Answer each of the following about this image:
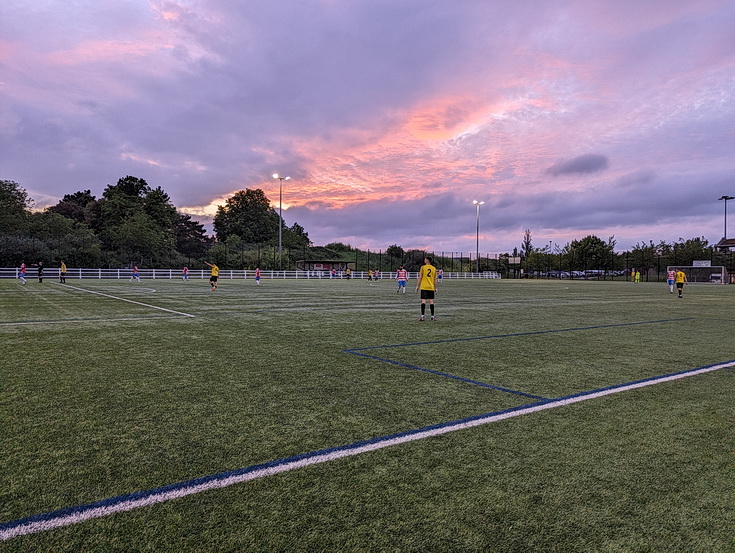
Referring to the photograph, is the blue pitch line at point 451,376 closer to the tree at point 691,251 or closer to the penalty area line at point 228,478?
the penalty area line at point 228,478

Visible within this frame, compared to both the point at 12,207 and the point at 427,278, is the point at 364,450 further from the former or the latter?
the point at 12,207

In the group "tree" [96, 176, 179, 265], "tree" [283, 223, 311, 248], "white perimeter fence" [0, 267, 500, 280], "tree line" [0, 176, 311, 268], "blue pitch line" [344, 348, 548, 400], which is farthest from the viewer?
"tree" [283, 223, 311, 248]

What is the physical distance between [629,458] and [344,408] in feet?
8.22

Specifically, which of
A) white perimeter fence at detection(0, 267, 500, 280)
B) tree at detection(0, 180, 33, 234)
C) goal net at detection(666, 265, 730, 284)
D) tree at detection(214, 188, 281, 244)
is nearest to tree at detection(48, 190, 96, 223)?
tree at detection(0, 180, 33, 234)

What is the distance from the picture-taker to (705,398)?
16.5ft

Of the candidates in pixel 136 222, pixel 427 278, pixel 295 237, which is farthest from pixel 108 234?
pixel 427 278

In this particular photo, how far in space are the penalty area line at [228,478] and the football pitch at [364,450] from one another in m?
0.01

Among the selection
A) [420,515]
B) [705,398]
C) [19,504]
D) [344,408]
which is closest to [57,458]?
[19,504]

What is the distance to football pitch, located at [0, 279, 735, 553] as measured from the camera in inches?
96.9

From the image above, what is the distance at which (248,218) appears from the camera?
10275cm

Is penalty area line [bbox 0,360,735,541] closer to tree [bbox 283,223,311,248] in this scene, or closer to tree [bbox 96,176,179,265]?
tree [bbox 96,176,179,265]

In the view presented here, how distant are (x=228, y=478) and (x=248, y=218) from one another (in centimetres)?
10419

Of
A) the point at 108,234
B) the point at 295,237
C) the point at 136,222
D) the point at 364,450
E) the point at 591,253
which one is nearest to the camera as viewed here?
the point at 364,450

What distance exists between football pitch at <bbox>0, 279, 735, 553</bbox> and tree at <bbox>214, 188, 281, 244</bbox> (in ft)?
315
